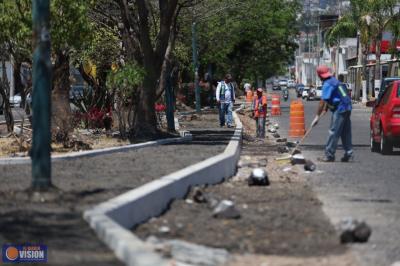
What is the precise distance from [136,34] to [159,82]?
1676 millimetres

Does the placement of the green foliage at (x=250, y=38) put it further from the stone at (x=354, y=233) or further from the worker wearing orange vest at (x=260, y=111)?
the stone at (x=354, y=233)

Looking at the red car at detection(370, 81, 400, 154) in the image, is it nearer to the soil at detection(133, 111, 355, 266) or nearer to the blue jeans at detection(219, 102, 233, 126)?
the soil at detection(133, 111, 355, 266)

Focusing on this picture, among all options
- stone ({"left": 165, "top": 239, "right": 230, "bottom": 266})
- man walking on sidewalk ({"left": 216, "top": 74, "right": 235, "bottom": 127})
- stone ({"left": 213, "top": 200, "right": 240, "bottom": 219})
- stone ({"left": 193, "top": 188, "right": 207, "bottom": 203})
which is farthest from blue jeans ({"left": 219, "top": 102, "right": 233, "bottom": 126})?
stone ({"left": 165, "top": 239, "right": 230, "bottom": 266})

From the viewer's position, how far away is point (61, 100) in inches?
830

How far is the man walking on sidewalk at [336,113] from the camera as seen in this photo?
1773 centimetres

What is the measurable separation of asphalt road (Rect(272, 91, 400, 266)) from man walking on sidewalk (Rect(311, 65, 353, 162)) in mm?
316

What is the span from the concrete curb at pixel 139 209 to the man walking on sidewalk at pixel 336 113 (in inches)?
171

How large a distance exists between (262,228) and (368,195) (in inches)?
144

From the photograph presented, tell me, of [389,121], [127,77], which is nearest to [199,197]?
[127,77]

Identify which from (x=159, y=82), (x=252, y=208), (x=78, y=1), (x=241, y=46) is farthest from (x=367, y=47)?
(x=252, y=208)

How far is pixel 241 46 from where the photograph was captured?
2635 inches

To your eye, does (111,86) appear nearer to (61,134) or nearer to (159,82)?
(159,82)

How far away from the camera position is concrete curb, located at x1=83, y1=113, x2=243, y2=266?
7.14 metres

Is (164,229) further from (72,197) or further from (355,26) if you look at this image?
(355,26)
